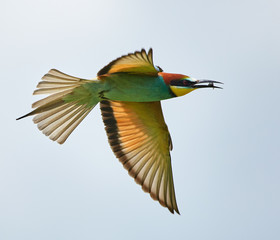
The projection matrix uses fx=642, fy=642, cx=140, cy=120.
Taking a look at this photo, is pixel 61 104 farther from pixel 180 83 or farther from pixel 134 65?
pixel 180 83

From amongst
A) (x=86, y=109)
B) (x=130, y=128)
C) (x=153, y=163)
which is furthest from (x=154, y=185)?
(x=86, y=109)

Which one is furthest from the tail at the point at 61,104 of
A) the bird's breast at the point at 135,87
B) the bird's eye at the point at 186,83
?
the bird's eye at the point at 186,83

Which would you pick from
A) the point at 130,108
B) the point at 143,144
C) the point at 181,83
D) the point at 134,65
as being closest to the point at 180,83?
the point at 181,83

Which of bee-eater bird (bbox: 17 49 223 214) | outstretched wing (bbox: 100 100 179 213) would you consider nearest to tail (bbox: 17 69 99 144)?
bee-eater bird (bbox: 17 49 223 214)

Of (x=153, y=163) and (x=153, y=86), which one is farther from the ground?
(x=153, y=86)

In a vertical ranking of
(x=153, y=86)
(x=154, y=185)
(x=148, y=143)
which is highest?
(x=153, y=86)

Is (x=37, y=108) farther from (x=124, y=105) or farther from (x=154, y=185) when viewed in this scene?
(x=154, y=185)

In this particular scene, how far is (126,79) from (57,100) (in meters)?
0.74

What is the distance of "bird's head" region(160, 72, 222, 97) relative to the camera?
642 centimetres

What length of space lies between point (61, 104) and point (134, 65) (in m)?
0.92

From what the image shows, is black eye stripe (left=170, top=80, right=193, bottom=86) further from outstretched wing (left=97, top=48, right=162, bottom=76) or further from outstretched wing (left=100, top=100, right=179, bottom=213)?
outstretched wing (left=100, top=100, right=179, bottom=213)

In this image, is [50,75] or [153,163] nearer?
[50,75]

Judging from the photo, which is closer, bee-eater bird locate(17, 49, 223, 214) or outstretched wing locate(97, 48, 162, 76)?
outstretched wing locate(97, 48, 162, 76)

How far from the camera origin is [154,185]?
7.19 metres
